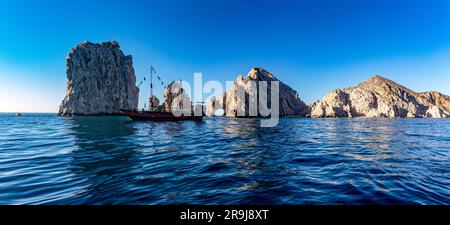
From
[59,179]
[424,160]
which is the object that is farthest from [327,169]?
[59,179]

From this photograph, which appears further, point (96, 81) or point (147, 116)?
point (96, 81)

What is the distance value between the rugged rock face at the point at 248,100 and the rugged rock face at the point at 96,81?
231ft

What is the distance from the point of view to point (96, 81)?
151 metres

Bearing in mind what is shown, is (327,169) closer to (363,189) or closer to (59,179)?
(363,189)

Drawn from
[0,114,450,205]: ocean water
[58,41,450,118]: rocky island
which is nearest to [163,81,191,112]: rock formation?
[58,41,450,118]: rocky island

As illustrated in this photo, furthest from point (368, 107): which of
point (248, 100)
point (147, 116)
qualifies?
point (147, 116)

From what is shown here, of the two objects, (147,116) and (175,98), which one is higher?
(175,98)

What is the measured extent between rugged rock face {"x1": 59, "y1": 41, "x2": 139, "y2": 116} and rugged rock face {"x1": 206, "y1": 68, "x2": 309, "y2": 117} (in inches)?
2777

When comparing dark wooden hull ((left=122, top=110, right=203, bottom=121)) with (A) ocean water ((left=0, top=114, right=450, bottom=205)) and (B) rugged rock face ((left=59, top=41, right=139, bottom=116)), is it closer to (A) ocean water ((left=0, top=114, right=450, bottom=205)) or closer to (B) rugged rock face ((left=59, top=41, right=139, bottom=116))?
(A) ocean water ((left=0, top=114, right=450, bottom=205))

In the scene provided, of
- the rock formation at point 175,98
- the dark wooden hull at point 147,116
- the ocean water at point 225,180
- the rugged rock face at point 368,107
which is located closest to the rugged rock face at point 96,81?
the rock formation at point 175,98

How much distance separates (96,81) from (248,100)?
11463 centimetres

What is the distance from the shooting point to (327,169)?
976 cm

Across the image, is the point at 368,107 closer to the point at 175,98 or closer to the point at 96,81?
the point at 175,98
